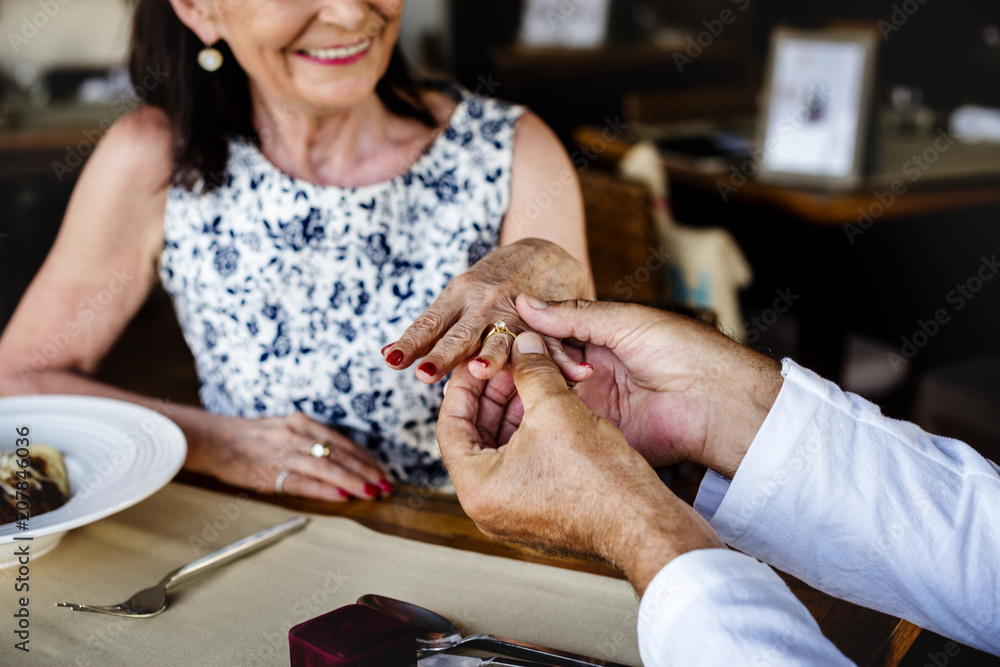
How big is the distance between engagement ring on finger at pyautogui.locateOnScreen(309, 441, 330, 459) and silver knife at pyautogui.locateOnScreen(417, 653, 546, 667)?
0.49 meters

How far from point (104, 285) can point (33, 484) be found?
0.55m

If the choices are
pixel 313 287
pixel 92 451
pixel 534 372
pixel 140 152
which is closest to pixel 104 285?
pixel 140 152

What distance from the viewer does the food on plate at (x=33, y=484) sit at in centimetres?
96

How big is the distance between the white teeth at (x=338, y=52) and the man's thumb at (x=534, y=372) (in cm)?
61

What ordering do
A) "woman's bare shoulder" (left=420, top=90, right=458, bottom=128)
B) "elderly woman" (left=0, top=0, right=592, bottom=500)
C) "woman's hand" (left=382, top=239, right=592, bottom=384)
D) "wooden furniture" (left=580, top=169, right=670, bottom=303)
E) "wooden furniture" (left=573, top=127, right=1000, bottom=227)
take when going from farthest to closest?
"wooden furniture" (left=573, top=127, right=1000, bottom=227) < "wooden furniture" (left=580, top=169, right=670, bottom=303) < "woman's bare shoulder" (left=420, top=90, right=458, bottom=128) < "elderly woman" (left=0, top=0, right=592, bottom=500) < "woman's hand" (left=382, top=239, right=592, bottom=384)

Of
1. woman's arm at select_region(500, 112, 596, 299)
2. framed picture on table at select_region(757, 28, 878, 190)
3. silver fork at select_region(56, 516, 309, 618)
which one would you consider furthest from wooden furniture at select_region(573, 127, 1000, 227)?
silver fork at select_region(56, 516, 309, 618)

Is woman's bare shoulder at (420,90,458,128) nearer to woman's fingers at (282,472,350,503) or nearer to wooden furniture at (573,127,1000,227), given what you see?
woman's fingers at (282,472,350,503)

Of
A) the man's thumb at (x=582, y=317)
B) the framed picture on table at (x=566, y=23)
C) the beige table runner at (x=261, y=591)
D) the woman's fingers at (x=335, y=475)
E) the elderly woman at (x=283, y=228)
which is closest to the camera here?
the beige table runner at (x=261, y=591)

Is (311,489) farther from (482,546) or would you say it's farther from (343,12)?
(343,12)

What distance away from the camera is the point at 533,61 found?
18.5 feet

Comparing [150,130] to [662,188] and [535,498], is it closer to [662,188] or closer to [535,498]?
[535,498]

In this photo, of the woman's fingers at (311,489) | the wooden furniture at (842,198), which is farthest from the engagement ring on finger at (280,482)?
the wooden furniture at (842,198)

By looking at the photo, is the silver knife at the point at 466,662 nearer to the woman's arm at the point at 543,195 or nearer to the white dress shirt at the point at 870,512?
the white dress shirt at the point at 870,512

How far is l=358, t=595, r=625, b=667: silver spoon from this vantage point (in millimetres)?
767
